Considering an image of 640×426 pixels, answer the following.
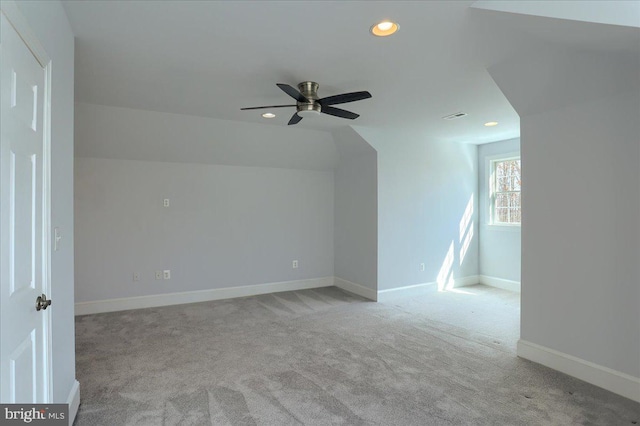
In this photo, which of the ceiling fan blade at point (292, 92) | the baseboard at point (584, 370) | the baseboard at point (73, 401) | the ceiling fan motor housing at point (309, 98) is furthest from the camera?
the ceiling fan motor housing at point (309, 98)

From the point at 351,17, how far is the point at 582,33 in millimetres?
1420

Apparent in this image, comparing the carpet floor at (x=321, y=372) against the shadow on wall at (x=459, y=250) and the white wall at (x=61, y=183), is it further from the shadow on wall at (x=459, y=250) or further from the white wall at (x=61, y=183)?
the shadow on wall at (x=459, y=250)

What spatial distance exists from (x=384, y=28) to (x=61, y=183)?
2.24 m

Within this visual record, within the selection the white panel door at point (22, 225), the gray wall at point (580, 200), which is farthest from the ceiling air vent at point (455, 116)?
the white panel door at point (22, 225)

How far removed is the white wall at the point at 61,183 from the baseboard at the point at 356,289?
370cm

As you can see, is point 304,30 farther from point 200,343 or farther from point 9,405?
point 200,343

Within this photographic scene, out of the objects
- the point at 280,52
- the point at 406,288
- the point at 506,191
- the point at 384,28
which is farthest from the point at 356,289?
the point at 384,28

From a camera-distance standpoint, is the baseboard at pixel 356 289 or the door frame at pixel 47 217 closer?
the door frame at pixel 47 217

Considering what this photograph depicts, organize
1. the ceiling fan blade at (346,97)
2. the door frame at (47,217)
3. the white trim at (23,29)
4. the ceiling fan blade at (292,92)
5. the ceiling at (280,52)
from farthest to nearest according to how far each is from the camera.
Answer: the ceiling fan blade at (346,97) < the ceiling fan blade at (292,92) < the ceiling at (280,52) < the door frame at (47,217) < the white trim at (23,29)

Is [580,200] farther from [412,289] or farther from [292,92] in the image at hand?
[412,289]

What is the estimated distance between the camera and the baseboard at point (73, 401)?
209 centimetres

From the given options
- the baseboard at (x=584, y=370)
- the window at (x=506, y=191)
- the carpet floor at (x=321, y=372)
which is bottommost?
the carpet floor at (x=321, y=372)

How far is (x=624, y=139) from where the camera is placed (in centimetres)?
244

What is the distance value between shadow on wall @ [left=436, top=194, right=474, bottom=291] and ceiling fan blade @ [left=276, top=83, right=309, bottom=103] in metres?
3.95
